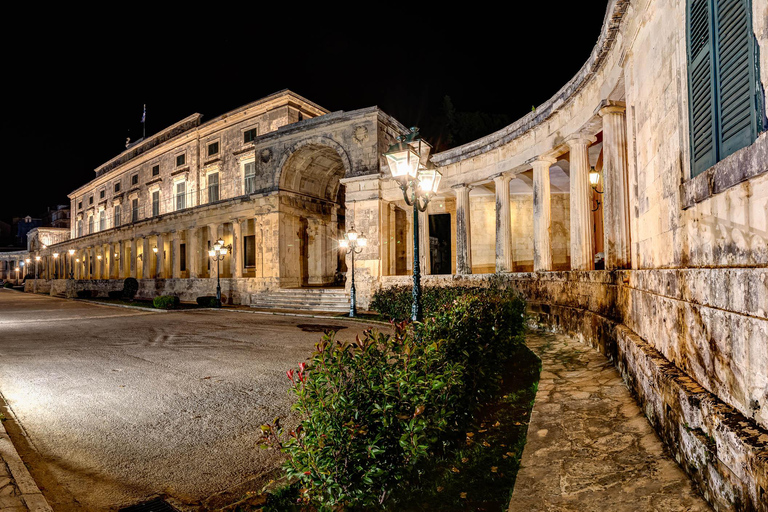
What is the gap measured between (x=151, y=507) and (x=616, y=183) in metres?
8.94

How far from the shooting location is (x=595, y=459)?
334cm

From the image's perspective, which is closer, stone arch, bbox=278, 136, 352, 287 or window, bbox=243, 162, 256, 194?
stone arch, bbox=278, 136, 352, 287

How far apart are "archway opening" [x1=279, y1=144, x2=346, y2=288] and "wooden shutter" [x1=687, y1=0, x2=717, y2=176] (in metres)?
20.9

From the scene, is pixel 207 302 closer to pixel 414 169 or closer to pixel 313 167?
pixel 313 167

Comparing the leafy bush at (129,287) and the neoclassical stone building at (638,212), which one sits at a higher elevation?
the neoclassical stone building at (638,212)

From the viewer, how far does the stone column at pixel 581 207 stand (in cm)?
1034

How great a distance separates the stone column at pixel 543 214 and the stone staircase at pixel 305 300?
9.78m

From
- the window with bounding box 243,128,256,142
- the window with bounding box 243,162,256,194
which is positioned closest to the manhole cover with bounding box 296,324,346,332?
the window with bounding box 243,162,256,194

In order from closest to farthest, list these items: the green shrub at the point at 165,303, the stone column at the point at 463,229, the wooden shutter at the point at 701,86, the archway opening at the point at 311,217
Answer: the wooden shutter at the point at 701,86 → the stone column at the point at 463,229 → the green shrub at the point at 165,303 → the archway opening at the point at 311,217

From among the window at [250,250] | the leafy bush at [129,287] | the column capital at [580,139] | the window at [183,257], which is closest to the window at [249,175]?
the window at [250,250]

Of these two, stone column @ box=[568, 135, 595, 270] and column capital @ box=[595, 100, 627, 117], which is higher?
column capital @ box=[595, 100, 627, 117]

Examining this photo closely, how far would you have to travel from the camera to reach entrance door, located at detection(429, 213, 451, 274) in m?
27.4

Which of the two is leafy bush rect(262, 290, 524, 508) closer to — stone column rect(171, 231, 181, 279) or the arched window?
the arched window

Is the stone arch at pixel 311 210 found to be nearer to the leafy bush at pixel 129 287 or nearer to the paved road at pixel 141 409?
the paved road at pixel 141 409
